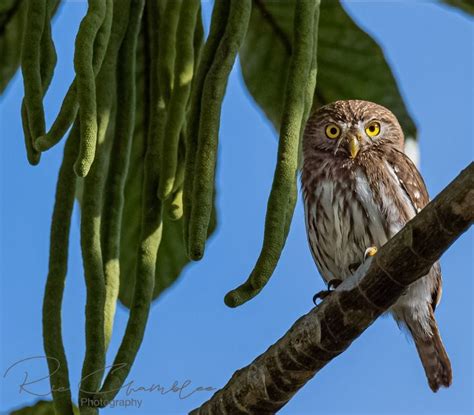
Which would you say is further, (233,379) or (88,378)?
(233,379)

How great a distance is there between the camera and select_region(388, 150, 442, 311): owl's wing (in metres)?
3.20

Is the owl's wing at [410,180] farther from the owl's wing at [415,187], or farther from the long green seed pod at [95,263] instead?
the long green seed pod at [95,263]

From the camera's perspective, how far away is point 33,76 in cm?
192

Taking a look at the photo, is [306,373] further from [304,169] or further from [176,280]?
[304,169]

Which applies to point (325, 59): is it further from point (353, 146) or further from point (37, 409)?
point (37, 409)

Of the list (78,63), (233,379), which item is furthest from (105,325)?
(78,63)

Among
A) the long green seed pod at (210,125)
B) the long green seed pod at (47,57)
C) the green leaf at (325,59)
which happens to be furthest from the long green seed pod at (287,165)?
the green leaf at (325,59)

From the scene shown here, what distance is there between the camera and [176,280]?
290 cm

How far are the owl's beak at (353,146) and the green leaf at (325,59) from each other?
1.46ft

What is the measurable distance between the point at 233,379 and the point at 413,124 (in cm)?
116

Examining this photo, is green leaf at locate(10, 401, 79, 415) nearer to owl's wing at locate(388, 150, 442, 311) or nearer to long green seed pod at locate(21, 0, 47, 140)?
long green seed pod at locate(21, 0, 47, 140)

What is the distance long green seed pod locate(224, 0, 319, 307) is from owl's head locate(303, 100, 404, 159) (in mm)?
1489

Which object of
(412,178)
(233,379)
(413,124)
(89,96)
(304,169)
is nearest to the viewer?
(89,96)

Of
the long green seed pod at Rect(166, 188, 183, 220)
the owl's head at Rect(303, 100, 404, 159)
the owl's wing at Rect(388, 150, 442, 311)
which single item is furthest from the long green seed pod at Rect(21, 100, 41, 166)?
the owl's head at Rect(303, 100, 404, 159)
